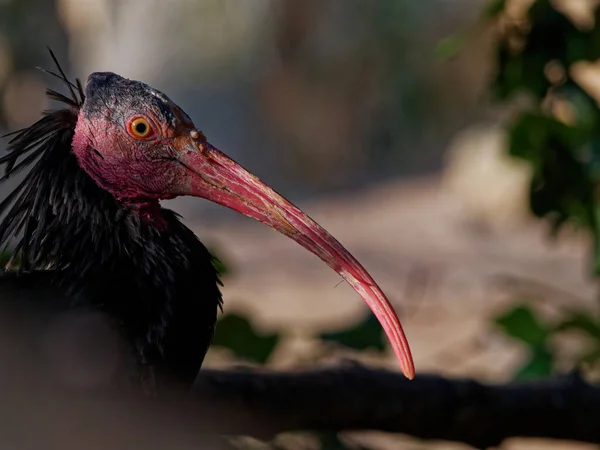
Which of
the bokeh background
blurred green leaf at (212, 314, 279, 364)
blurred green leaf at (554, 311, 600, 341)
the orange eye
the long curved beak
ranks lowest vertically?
the long curved beak

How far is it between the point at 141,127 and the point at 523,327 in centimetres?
208

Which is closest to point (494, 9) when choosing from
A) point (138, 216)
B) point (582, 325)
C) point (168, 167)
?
point (582, 325)

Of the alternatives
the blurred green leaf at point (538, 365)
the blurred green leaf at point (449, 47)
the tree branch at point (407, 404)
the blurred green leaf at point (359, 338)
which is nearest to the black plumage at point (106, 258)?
the tree branch at point (407, 404)

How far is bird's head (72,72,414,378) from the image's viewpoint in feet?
8.15

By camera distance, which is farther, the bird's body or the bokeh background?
the bokeh background

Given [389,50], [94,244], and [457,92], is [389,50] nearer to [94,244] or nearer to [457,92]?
[457,92]

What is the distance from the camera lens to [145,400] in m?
2.35

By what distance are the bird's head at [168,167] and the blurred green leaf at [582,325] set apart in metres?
1.53

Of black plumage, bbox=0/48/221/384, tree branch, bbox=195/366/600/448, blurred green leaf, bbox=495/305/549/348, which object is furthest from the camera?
blurred green leaf, bbox=495/305/549/348

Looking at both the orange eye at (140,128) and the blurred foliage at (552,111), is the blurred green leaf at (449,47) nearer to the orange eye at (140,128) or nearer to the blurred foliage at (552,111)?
the blurred foliage at (552,111)

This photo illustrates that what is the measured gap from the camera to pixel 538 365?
3.96m

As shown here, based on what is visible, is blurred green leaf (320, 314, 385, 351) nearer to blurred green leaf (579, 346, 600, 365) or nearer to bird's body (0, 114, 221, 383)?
blurred green leaf (579, 346, 600, 365)

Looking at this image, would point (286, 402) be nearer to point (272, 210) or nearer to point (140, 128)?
point (272, 210)

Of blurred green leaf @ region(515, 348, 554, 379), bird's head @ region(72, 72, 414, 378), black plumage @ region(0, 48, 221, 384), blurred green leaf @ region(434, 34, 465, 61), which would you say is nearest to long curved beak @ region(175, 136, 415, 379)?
bird's head @ region(72, 72, 414, 378)
